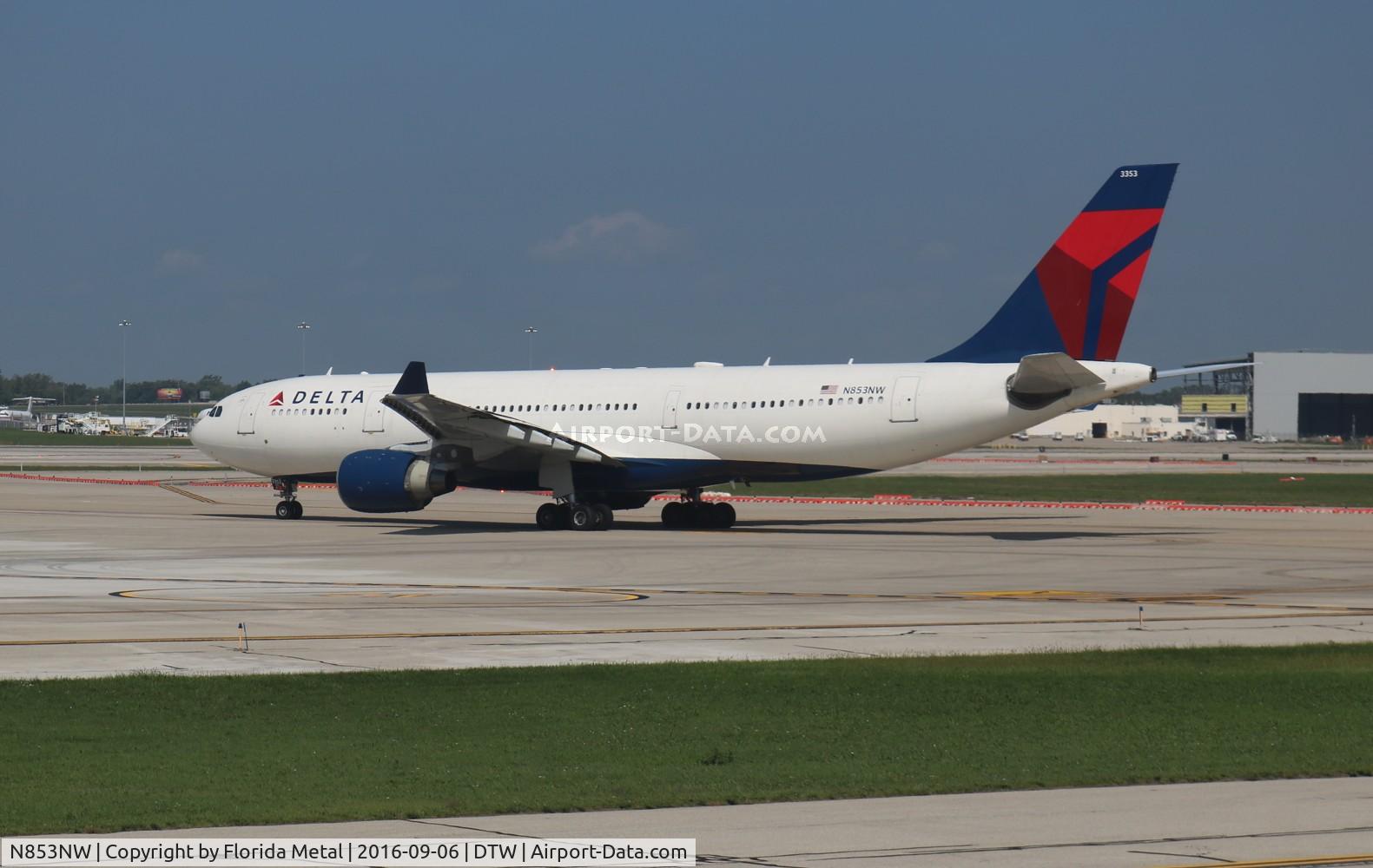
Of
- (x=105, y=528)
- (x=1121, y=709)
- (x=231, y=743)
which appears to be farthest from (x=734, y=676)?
(x=105, y=528)

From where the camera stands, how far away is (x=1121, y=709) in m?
13.1

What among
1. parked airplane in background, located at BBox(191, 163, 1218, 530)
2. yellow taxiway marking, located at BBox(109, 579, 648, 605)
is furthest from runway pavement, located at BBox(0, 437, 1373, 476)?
yellow taxiway marking, located at BBox(109, 579, 648, 605)

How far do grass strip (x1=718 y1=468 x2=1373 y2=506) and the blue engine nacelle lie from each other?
71.2ft

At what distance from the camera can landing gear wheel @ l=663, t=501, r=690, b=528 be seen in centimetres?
3981

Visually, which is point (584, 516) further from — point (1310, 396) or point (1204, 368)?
point (1310, 396)

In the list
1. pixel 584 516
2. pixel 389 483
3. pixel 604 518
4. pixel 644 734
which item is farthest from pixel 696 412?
pixel 644 734

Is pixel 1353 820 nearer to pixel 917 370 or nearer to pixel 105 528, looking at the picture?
pixel 917 370

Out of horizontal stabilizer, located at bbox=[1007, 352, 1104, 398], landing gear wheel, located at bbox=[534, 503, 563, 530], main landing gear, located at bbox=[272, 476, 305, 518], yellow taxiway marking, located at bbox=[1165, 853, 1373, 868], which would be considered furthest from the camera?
main landing gear, located at bbox=[272, 476, 305, 518]

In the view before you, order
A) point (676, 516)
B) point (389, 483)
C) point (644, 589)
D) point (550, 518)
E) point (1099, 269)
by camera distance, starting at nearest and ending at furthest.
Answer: point (644, 589) → point (1099, 269) → point (389, 483) → point (550, 518) → point (676, 516)

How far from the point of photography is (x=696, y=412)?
37531 millimetres

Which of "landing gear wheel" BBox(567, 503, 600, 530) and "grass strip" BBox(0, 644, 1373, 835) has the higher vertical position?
"landing gear wheel" BBox(567, 503, 600, 530)

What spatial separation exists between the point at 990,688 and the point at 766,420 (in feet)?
73.8

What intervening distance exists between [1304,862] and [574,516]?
30.6 meters

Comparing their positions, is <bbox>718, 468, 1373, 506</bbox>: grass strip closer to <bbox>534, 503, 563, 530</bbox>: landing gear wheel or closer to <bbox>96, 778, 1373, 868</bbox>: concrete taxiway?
<bbox>534, 503, 563, 530</bbox>: landing gear wheel
